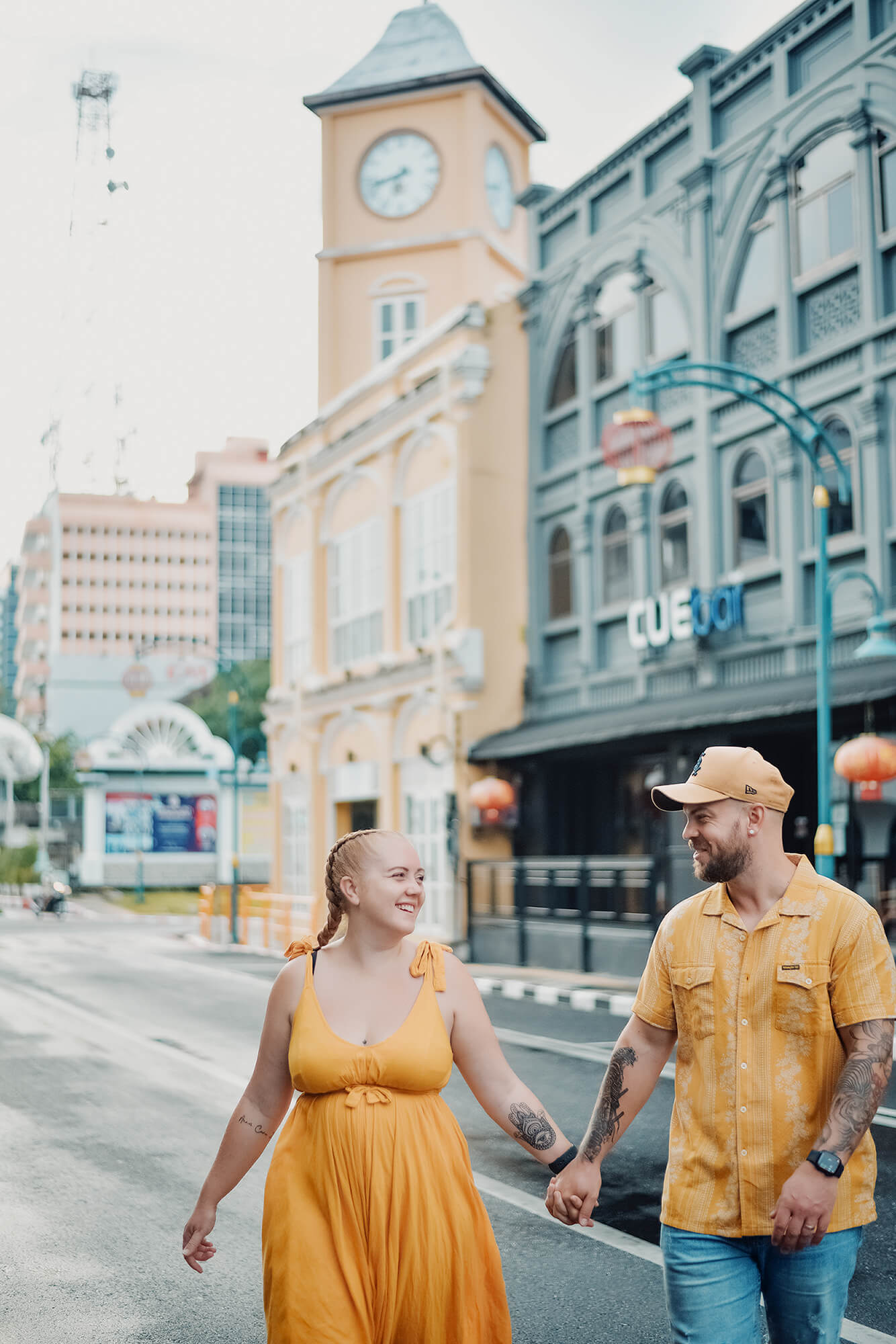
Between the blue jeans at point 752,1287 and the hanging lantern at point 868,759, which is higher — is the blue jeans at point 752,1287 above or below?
below

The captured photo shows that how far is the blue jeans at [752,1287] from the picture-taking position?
3.23 meters

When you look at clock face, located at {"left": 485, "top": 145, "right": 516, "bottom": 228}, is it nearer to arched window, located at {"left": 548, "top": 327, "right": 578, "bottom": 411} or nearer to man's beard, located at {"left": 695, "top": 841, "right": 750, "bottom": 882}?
arched window, located at {"left": 548, "top": 327, "right": 578, "bottom": 411}

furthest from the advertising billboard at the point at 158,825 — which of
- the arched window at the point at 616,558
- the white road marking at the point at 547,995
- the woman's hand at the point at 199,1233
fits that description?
the woman's hand at the point at 199,1233

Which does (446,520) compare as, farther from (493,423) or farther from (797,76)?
(797,76)

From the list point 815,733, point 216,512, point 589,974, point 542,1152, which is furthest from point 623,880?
point 216,512

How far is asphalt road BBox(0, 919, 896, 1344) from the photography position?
5367 millimetres

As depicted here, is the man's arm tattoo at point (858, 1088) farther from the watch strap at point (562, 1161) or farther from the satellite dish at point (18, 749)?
the satellite dish at point (18, 749)

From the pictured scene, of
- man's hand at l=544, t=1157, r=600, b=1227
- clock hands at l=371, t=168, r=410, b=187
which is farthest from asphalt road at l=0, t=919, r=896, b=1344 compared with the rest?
clock hands at l=371, t=168, r=410, b=187

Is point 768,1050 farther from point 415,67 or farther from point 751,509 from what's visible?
point 415,67

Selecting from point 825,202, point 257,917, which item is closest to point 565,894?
point 825,202

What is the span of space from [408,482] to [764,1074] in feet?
83.1

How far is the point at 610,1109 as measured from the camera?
3.65 meters

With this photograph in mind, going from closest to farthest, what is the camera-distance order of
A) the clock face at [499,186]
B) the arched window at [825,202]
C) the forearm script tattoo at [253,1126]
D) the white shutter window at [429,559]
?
the forearm script tattoo at [253,1126] < the arched window at [825,202] < the white shutter window at [429,559] < the clock face at [499,186]

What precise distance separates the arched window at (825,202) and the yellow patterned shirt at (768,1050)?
1634cm
